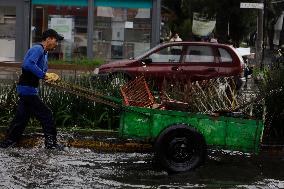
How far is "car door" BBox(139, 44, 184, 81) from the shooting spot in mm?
15805

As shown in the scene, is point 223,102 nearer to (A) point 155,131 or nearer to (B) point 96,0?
(A) point 155,131

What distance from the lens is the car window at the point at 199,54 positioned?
636 inches

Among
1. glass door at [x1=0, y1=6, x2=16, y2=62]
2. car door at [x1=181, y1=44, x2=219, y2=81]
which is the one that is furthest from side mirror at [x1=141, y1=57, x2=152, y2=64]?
glass door at [x1=0, y1=6, x2=16, y2=62]

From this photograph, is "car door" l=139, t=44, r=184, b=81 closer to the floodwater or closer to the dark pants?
the floodwater

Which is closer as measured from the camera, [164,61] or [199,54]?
[164,61]

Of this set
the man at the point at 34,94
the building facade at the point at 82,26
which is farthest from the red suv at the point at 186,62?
the building facade at the point at 82,26

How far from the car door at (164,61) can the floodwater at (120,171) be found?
590 cm

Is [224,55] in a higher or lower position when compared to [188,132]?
higher

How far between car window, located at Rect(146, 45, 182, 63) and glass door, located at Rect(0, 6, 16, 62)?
9195mm

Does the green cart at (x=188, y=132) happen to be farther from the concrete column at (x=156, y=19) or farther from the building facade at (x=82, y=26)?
the building facade at (x=82, y=26)

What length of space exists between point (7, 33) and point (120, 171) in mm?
16425

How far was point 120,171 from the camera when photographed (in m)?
8.66

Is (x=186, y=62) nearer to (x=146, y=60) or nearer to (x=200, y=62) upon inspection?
(x=200, y=62)

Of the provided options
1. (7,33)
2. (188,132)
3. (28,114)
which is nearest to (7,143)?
(28,114)
